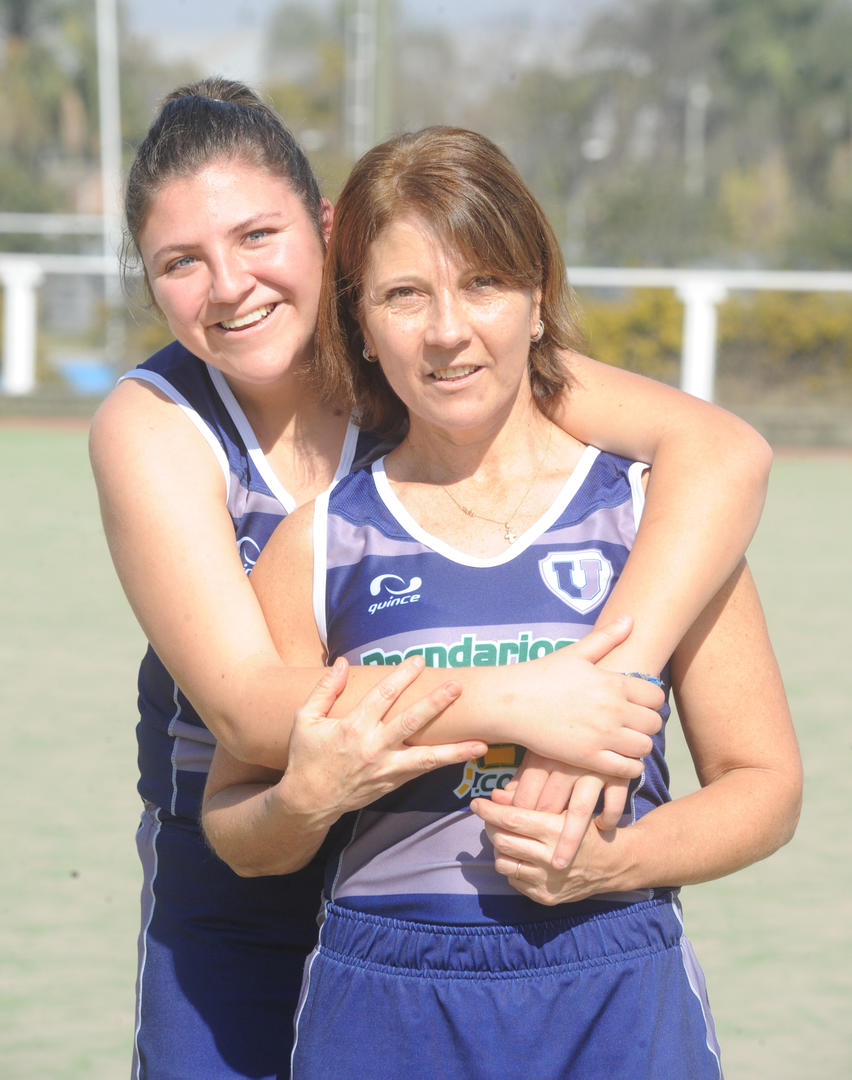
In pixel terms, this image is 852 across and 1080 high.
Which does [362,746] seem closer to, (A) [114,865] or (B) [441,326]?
(B) [441,326]

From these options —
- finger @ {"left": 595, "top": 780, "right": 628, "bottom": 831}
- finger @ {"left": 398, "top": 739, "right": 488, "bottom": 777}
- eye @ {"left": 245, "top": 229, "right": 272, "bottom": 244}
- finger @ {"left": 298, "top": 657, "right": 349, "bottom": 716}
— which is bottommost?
finger @ {"left": 595, "top": 780, "right": 628, "bottom": 831}

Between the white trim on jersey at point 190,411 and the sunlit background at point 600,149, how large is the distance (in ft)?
36.8

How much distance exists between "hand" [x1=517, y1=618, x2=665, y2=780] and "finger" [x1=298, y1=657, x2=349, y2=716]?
0.23 meters

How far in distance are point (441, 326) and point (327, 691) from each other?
1.69ft

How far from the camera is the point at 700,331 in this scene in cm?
1398

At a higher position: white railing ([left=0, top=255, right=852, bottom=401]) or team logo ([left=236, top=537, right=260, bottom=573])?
team logo ([left=236, top=537, right=260, bottom=573])

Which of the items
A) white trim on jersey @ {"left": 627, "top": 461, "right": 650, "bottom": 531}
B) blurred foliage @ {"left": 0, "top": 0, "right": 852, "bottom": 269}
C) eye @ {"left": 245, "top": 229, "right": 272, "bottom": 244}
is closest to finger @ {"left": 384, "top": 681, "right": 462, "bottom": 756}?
white trim on jersey @ {"left": 627, "top": 461, "right": 650, "bottom": 531}

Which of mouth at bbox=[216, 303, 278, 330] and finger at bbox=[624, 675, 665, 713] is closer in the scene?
finger at bbox=[624, 675, 665, 713]

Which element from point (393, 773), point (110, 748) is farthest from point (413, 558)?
point (110, 748)

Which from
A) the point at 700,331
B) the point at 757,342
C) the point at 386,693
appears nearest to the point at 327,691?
the point at 386,693

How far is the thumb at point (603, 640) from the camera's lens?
1.93m

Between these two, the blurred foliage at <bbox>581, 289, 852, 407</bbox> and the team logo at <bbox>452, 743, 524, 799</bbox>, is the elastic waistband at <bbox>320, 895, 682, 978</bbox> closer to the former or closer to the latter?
the team logo at <bbox>452, 743, 524, 799</bbox>

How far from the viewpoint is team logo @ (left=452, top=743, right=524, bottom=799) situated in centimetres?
204

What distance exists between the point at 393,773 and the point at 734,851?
0.50 meters
